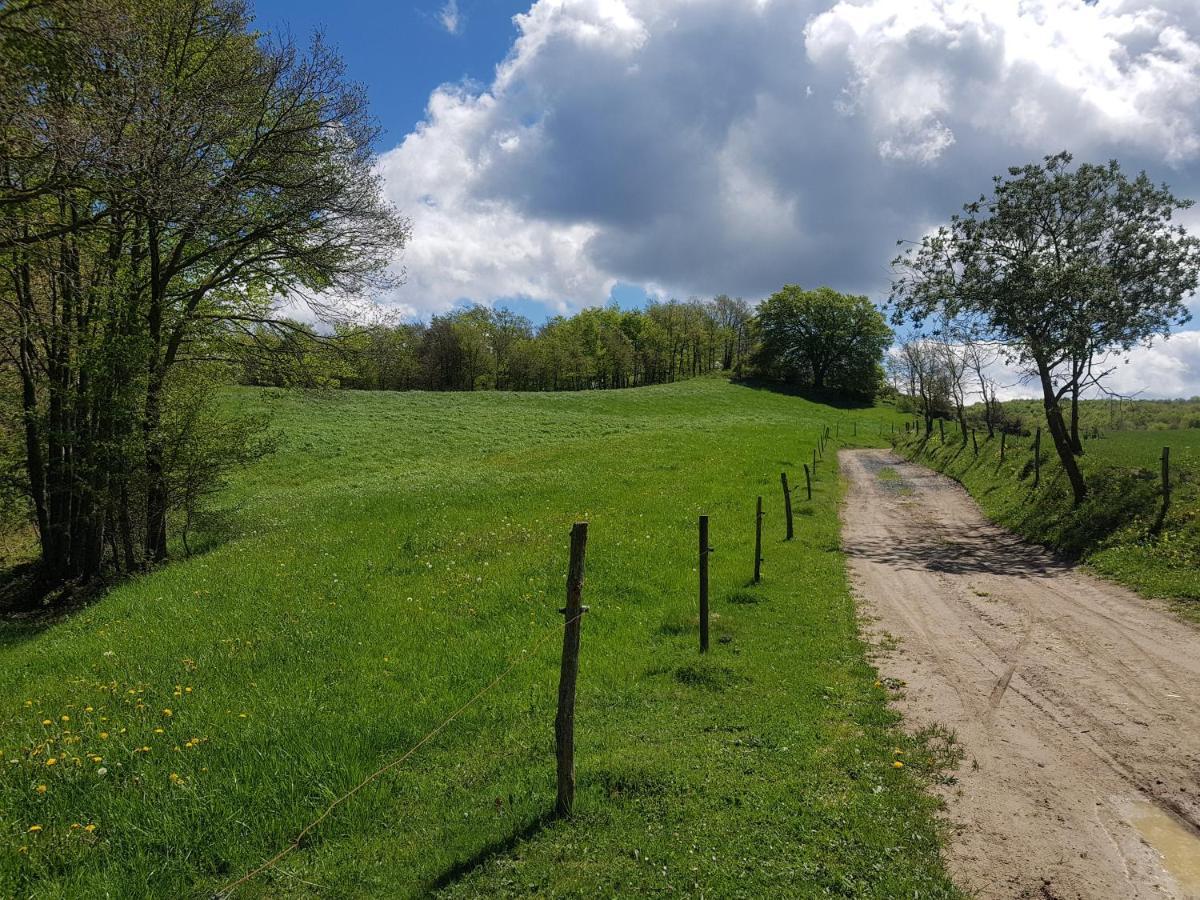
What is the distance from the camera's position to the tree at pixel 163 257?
11953 millimetres

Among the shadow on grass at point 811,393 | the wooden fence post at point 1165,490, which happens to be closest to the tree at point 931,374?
the shadow on grass at point 811,393

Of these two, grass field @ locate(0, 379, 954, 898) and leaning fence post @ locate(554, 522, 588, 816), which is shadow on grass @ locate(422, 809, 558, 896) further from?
leaning fence post @ locate(554, 522, 588, 816)

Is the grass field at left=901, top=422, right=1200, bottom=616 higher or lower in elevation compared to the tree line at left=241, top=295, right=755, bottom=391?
lower

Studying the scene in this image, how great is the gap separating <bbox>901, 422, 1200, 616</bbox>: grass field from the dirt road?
917 mm

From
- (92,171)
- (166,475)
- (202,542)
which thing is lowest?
(202,542)

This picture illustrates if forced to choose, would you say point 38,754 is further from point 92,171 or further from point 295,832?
point 92,171

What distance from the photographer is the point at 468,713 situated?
813 centimetres

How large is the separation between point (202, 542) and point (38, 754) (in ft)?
50.5

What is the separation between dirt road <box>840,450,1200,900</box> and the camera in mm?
5324

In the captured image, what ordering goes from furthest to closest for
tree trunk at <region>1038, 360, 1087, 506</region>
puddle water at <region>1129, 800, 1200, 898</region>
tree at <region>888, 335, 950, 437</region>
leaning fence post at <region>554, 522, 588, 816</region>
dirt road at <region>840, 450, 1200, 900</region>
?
1. tree at <region>888, 335, 950, 437</region>
2. tree trunk at <region>1038, 360, 1087, 506</region>
3. leaning fence post at <region>554, 522, 588, 816</region>
4. dirt road at <region>840, 450, 1200, 900</region>
5. puddle water at <region>1129, 800, 1200, 898</region>

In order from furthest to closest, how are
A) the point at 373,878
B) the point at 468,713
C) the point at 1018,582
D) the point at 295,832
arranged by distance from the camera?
the point at 1018,582, the point at 468,713, the point at 295,832, the point at 373,878

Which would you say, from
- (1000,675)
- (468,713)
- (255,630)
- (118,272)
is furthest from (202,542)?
(1000,675)

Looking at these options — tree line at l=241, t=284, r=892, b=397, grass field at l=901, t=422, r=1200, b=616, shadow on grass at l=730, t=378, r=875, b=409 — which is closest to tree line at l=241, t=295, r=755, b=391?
tree line at l=241, t=284, r=892, b=397

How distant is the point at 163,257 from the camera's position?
18.5m
